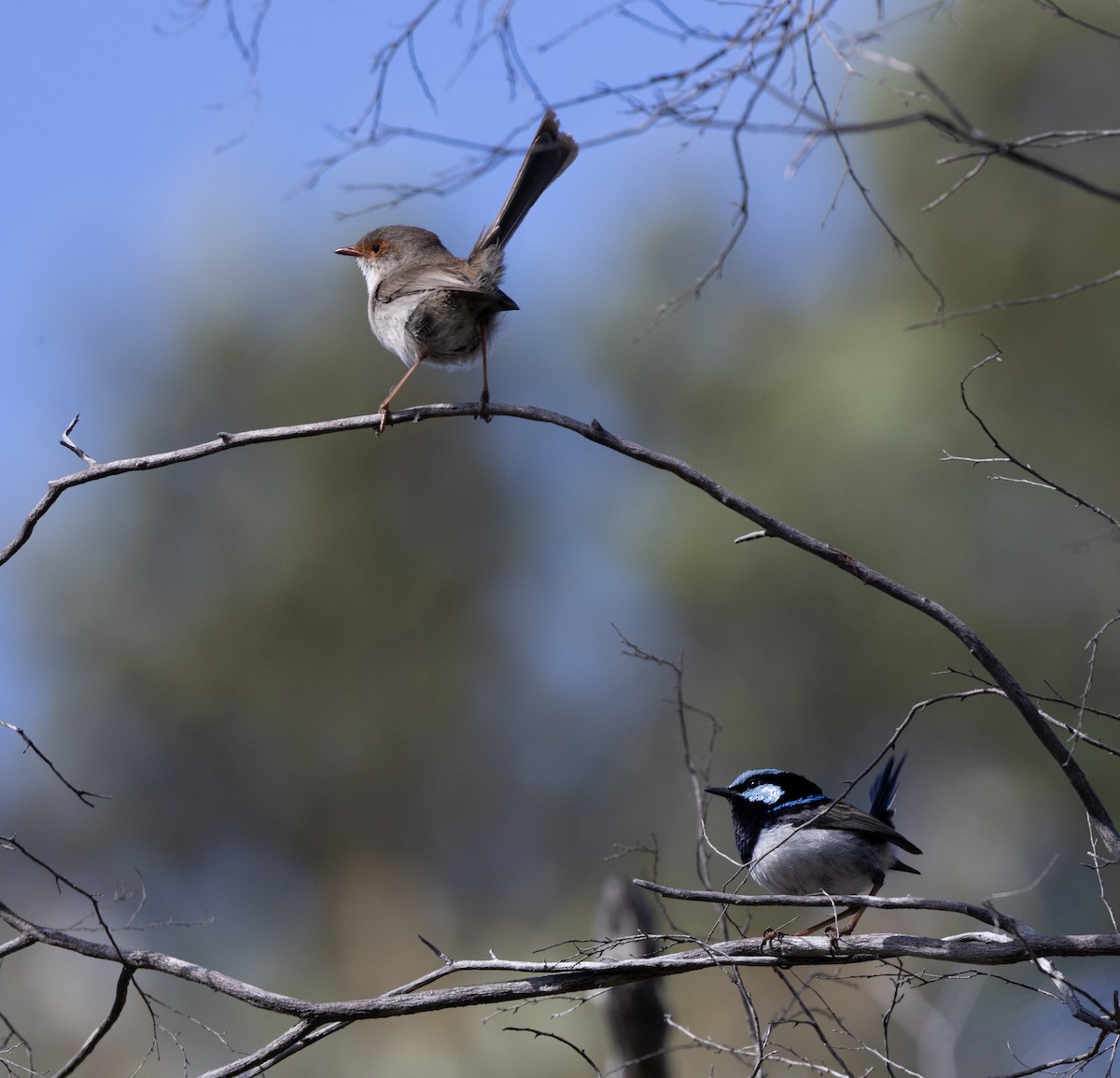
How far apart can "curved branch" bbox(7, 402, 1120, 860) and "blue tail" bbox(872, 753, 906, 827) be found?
196 centimetres

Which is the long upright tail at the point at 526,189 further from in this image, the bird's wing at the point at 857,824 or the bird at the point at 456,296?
the bird's wing at the point at 857,824

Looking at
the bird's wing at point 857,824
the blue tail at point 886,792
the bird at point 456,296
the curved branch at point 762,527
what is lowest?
the curved branch at point 762,527

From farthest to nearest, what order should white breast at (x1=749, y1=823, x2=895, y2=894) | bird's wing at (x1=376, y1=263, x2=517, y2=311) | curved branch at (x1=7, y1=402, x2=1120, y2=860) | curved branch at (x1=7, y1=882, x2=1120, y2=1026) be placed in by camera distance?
bird's wing at (x1=376, y1=263, x2=517, y2=311) → white breast at (x1=749, y1=823, x2=895, y2=894) → curved branch at (x1=7, y1=402, x2=1120, y2=860) → curved branch at (x1=7, y1=882, x2=1120, y2=1026)

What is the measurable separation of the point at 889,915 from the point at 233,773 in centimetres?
1653

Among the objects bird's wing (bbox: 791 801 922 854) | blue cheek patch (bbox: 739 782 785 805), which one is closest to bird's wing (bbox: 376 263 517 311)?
blue cheek patch (bbox: 739 782 785 805)

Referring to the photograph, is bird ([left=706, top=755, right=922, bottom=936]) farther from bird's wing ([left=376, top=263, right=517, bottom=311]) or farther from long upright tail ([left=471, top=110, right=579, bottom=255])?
long upright tail ([left=471, top=110, right=579, bottom=255])

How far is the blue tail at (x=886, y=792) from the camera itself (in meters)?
5.55

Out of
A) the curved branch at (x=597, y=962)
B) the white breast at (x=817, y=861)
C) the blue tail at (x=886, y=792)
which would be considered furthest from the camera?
the blue tail at (x=886, y=792)

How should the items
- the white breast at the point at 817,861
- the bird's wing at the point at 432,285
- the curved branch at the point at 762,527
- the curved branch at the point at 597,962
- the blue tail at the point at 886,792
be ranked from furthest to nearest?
the bird's wing at the point at 432,285
the blue tail at the point at 886,792
the white breast at the point at 817,861
the curved branch at the point at 762,527
the curved branch at the point at 597,962

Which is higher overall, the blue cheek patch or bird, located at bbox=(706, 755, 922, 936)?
the blue cheek patch

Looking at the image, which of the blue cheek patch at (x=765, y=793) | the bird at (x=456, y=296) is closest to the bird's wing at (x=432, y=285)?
the bird at (x=456, y=296)

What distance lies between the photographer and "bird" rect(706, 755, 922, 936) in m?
5.04

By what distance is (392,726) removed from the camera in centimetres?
2877

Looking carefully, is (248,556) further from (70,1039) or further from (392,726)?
A: (70,1039)
